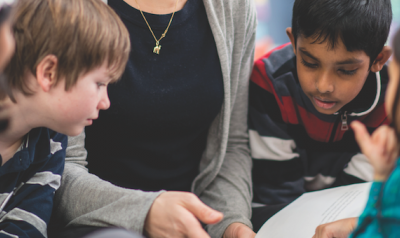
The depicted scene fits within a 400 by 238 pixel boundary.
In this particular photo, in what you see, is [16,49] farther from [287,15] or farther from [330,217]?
[287,15]

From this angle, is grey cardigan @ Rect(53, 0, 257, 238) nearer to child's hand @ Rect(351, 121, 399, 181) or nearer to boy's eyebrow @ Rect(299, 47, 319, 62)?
boy's eyebrow @ Rect(299, 47, 319, 62)

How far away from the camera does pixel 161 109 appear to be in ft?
2.50

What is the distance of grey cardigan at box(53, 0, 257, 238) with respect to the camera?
24.2 inches

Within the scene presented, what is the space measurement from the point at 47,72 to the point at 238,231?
1.54ft

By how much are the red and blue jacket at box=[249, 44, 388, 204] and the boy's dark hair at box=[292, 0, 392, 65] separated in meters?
0.13

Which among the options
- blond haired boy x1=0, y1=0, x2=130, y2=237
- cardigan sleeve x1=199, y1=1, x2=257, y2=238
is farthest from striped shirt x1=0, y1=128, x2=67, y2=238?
cardigan sleeve x1=199, y1=1, x2=257, y2=238

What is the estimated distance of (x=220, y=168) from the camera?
0.90 meters

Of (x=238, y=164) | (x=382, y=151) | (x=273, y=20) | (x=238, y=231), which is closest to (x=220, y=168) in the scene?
(x=238, y=164)

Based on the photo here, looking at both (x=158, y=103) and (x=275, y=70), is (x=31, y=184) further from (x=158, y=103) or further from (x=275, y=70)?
(x=275, y=70)

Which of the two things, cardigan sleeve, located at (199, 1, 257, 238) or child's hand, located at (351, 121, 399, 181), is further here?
cardigan sleeve, located at (199, 1, 257, 238)

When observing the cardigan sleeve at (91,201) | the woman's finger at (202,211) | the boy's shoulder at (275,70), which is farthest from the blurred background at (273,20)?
the woman's finger at (202,211)

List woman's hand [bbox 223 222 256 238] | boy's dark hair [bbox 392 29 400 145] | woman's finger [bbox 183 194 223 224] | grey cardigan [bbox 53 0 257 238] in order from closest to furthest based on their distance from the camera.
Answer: boy's dark hair [bbox 392 29 400 145] → woman's finger [bbox 183 194 223 224] → grey cardigan [bbox 53 0 257 238] → woman's hand [bbox 223 222 256 238]

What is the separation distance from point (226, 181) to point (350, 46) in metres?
0.41

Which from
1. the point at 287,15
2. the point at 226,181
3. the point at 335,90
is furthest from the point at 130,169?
the point at 287,15
